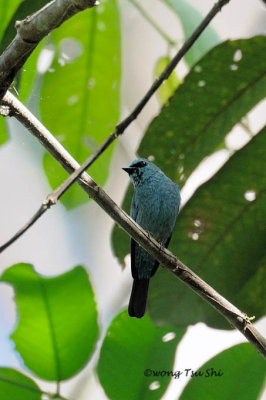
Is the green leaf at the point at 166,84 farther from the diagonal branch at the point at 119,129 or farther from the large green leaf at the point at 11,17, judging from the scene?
the diagonal branch at the point at 119,129

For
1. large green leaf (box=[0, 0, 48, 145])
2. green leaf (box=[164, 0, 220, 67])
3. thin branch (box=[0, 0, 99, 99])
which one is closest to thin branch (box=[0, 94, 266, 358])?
thin branch (box=[0, 0, 99, 99])

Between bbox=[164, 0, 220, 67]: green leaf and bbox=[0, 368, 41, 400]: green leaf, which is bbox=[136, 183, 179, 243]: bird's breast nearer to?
bbox=[164, 0, 220, 67]: green leaf

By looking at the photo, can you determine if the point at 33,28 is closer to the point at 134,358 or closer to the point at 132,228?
the point at 132,228

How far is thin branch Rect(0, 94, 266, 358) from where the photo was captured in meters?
2.61

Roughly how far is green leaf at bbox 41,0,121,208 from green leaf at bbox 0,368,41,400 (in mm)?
938

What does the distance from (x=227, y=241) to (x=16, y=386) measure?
1.08m

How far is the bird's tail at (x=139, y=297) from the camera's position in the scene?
3564mm

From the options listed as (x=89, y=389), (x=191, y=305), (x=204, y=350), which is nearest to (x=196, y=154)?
(x=191, y=305)

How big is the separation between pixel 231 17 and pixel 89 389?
339 centimetres

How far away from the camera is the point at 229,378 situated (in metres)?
2.81

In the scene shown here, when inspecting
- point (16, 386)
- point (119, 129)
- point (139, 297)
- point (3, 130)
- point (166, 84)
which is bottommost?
point (16, 386)

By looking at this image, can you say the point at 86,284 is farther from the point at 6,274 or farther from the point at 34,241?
the point at 34,241

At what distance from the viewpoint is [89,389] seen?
4.17 metres

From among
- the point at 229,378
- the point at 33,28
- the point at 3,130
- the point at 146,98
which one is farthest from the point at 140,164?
the point at 146,98
